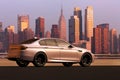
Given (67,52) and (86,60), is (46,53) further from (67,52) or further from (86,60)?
(86,60)

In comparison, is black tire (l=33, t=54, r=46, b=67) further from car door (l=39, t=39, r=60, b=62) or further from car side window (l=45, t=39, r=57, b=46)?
car side window (l=45, t=39, r=57, b=46)

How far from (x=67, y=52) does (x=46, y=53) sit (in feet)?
4.98

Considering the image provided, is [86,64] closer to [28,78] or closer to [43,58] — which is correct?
[43,58]

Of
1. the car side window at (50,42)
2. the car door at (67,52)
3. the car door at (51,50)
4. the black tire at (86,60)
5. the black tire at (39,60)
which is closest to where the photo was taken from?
the black tire at (39,60)

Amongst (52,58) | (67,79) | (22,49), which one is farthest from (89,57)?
(67,79)

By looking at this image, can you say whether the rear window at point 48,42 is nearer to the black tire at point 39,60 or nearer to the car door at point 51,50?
the car door at point 51,50

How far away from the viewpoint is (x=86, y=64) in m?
22.2

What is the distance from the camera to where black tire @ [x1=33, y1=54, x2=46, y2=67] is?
20.4 meters

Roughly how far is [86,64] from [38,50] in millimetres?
2893

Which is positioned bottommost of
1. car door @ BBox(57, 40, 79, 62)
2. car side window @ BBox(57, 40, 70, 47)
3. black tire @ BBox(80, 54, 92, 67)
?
black tire @ BBox(80, 54, 92, 67)

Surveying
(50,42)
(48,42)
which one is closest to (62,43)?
(50,42)

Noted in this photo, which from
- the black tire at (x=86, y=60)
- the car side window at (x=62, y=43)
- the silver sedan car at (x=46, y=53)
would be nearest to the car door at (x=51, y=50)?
the silver sedan car at (x=46, y=53)

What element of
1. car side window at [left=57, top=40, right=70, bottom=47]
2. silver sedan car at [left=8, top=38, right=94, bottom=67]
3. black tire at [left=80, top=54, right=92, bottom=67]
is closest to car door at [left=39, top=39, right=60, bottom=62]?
silver sedan car at [left=8, top=38, right=94, bottom=67]

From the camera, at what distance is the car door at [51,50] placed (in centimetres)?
2108
